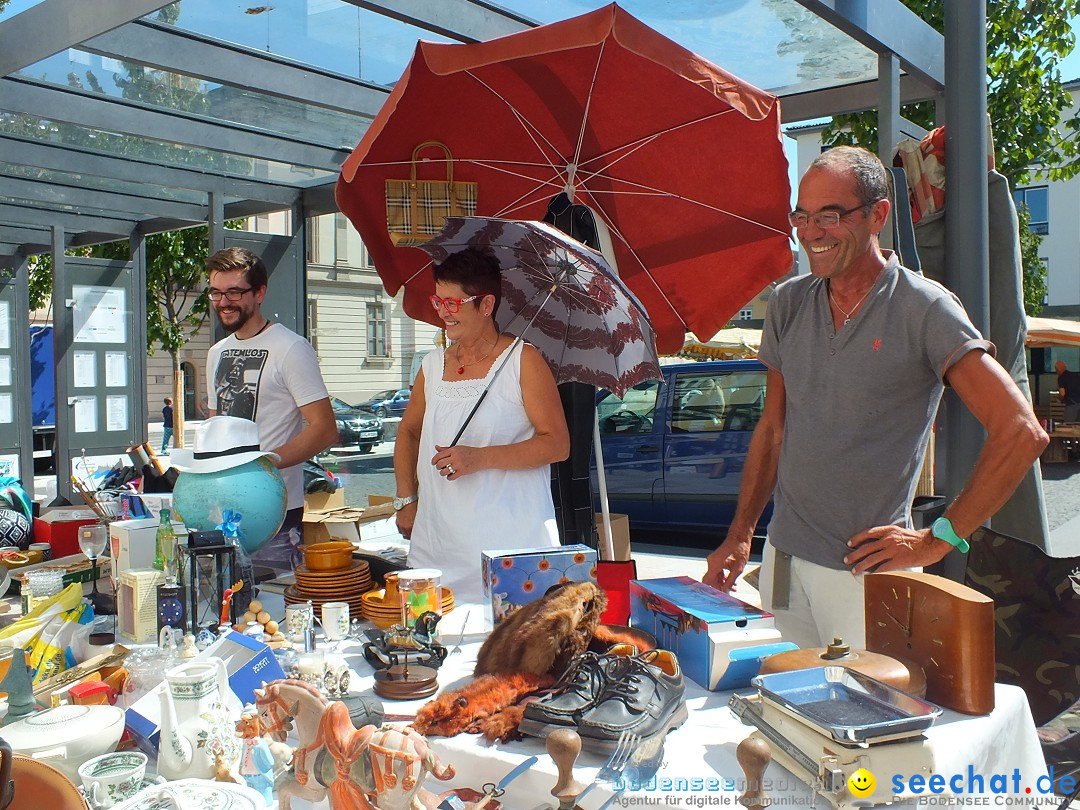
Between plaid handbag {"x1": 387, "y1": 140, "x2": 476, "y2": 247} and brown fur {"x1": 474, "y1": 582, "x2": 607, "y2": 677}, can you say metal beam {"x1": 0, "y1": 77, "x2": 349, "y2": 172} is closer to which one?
plaid handbag {"x1": 387, "y1": 140, "x2": 476, "y2": 247}

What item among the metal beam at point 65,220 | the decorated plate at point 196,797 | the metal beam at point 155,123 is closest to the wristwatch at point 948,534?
the decorated plate at point 196,797

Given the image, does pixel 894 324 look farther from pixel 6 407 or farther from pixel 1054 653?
pixel 6 407

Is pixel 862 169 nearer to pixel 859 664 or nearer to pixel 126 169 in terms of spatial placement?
pixel 859 664

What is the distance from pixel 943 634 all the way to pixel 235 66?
470cm

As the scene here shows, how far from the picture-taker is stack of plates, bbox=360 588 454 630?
7.61ft

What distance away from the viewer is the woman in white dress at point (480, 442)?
282 centimetres

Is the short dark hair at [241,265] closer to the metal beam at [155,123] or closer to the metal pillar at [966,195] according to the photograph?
the metal beam at [155,123]

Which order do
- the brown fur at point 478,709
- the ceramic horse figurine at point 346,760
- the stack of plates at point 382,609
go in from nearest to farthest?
1. the ceramic horse figurine at point 346,760
2. the brown fur at point 478,709
3. the stack of plates at point 382,609

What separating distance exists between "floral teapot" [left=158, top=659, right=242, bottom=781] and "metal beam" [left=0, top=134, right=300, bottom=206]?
231 inches

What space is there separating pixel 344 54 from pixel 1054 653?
4.59 m

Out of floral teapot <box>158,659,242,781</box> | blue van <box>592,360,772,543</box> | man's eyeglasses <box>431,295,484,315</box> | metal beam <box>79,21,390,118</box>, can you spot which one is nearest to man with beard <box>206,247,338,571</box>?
man's eyeglasses <box>431,295,484,315</box>

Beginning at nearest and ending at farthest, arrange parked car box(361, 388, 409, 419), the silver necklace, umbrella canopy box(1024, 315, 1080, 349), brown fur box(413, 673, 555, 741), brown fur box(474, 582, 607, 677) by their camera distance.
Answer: brown fur box(413, 673, 555, 741) → brown fur box(474, 582, 607, 677) → the silver necklace → umbrella canopy box(1024, 315, 1080, 349) → parked car box(361, 388, 409, 419)

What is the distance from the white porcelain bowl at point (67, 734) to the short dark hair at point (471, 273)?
5.40 feet

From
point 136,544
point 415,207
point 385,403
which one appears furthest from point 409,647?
point 385,403
